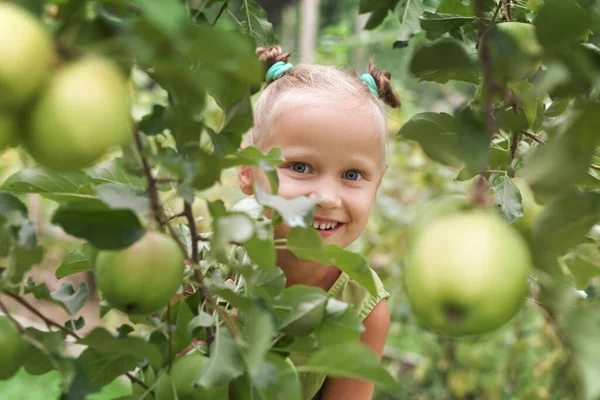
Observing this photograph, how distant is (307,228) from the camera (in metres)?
0.64

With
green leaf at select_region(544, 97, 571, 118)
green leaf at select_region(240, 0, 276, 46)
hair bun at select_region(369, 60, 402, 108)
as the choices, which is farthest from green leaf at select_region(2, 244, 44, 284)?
hair bun at select_region(369, 60, 402, 108)

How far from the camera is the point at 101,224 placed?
526 millimetres

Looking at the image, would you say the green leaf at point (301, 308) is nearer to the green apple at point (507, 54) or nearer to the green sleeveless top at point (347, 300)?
the green apple at point (507, 54)

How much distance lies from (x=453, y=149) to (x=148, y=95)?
3314 millimetres

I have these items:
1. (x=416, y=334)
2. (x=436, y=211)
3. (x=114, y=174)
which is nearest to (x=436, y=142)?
(x=436, y=211)

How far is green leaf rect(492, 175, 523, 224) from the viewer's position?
86cm

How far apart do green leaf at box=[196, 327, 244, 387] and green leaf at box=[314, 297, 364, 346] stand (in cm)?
10

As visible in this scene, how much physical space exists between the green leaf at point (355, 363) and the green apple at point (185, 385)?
0.16 meters

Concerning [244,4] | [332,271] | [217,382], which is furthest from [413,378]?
[217,382]

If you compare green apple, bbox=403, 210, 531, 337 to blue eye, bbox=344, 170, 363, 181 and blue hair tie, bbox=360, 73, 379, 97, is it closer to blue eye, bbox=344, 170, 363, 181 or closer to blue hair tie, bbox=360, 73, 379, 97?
blue eye, bbox=344, 170, 363, 181

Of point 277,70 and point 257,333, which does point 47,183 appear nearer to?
point 257,333

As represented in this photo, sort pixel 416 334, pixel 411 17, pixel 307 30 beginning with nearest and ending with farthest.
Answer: pixel 411 17 < pixel 416 334 < pixel 307 30

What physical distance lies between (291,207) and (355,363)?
16 cm

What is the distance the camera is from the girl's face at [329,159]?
1.17 meters
